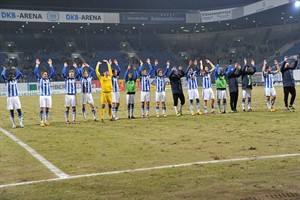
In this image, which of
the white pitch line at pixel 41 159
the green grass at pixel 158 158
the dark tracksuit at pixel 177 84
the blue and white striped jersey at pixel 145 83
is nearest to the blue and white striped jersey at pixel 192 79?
the dark tracksuit at pixel 177 84

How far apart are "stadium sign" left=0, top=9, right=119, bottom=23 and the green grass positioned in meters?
54.0

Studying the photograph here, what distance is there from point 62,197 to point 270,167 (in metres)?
4.24

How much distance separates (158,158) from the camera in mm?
10328

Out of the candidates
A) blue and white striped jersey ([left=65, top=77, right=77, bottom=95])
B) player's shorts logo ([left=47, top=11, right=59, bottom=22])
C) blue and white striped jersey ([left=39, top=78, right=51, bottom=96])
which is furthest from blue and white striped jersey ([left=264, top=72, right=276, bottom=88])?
player's shorts logo ([left=47, top=11, right=59, bottom=22])

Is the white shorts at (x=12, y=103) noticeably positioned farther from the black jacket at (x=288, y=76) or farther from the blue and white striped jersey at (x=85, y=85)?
the black jacket at (x=288, y=76)

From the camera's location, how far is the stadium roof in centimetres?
7231

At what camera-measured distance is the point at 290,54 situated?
70812 mm

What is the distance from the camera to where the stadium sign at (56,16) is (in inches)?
2676

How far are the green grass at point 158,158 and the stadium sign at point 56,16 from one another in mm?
53979

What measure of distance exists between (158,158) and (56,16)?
6427 centimetres

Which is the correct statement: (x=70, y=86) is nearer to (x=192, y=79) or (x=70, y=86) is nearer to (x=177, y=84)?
(x=177, y=84)

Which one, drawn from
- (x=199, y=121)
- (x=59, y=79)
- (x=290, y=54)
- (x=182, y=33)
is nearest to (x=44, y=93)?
(x=199, y=121)

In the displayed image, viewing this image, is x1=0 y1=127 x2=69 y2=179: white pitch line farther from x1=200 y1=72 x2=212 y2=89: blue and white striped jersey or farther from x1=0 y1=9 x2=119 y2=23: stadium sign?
x1=0 y1=9 x2=119 y2=23: stadium sign

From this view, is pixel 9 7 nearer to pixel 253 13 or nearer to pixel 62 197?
pixel 253 13
